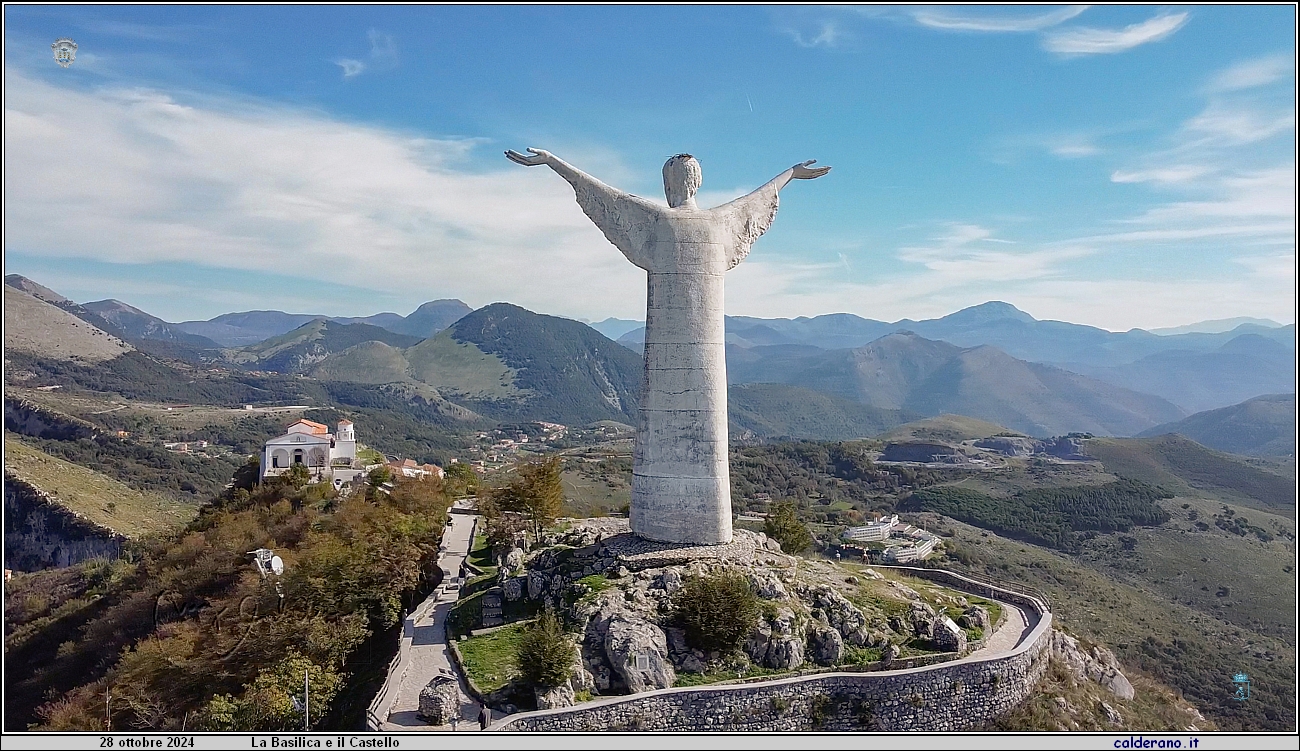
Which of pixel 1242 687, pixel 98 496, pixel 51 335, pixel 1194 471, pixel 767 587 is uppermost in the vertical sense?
pixel 51 335

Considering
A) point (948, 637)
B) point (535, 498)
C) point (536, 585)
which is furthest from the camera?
point (535, 498)

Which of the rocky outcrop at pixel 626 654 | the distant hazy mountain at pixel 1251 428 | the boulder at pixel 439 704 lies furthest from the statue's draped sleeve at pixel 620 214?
the distant hazy mountain at pixel 1251 428

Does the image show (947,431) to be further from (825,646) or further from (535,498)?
(825,646)

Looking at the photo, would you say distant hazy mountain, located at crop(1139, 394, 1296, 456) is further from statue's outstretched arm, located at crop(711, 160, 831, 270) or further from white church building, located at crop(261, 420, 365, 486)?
statue's outstretched arm, located at crop(711, 160, 831, 270)

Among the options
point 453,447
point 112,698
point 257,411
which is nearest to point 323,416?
point 257,411

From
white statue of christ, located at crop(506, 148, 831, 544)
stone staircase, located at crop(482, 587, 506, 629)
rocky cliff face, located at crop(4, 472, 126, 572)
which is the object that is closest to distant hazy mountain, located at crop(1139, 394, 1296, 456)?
white statue of christ, located at crop(506, 148, 831, 544)

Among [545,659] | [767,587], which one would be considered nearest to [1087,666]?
[767,587]
